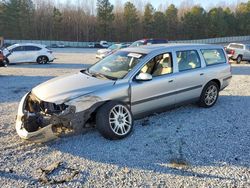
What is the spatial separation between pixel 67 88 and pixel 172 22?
7253 cm

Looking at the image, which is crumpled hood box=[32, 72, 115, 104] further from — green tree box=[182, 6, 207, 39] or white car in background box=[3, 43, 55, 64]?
green tree box=[182, 6, 207, 39]

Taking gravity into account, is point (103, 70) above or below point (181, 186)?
above

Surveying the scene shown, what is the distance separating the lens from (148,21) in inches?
2783

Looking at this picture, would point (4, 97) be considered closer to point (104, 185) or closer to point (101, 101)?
point (101, 101)

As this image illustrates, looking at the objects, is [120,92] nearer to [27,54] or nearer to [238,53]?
[27,54]

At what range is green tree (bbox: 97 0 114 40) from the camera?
218 feet

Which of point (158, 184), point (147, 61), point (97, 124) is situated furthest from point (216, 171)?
point (147, 61)

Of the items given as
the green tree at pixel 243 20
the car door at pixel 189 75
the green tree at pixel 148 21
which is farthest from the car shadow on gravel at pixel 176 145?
the green tree at pixel 243 20

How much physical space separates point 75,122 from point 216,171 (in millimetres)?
2267

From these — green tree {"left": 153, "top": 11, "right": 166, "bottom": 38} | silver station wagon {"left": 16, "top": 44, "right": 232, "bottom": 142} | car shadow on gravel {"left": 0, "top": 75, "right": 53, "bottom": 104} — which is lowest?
car shadow on gravel {"left": 0, "top": 75, "right": 53, "bottom": 104}

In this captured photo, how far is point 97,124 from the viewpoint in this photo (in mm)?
4715

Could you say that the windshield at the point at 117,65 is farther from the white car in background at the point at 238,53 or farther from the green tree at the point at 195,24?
the green tree at the point at 195,24

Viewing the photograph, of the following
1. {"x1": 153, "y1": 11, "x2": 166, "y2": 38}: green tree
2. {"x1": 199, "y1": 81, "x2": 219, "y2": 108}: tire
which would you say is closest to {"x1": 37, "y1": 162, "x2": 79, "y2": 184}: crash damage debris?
{"x1": 199, "y1": 81, "x2": 219, "y2": 108}: tire

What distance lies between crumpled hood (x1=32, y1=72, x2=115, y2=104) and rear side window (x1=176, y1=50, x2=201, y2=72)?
1.89 metres
